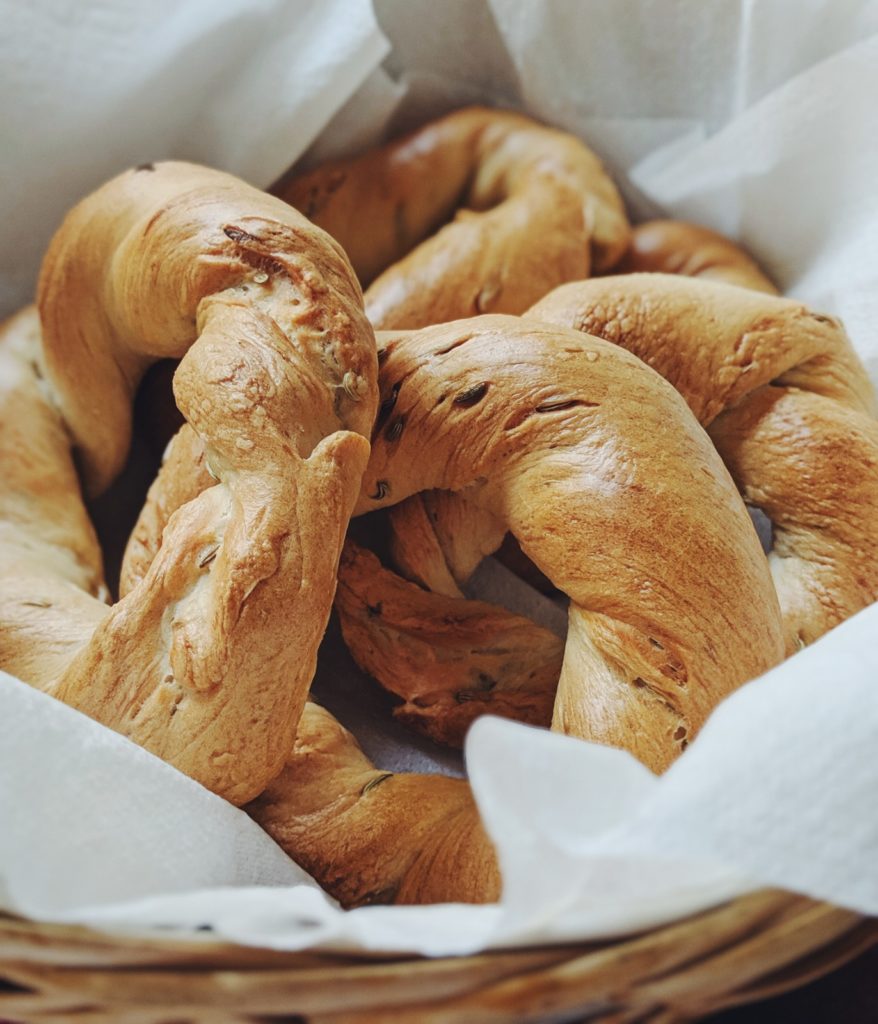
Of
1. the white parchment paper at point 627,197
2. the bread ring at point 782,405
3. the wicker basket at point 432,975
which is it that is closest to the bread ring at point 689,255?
the white parchment paper at point 627,197

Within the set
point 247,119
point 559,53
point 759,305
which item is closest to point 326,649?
point 759,305

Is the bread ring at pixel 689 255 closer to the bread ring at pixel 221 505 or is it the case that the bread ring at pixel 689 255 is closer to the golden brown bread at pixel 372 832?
the bread ring at pixel 221 505

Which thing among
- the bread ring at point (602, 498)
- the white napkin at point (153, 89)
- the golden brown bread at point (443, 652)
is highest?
the white napkin at point (153, 89)

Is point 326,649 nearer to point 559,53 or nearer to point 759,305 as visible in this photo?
point 759,305

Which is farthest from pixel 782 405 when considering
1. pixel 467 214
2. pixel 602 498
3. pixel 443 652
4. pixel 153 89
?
pixel 153 89

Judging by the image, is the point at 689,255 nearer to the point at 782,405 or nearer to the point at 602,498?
the point at 782,405
